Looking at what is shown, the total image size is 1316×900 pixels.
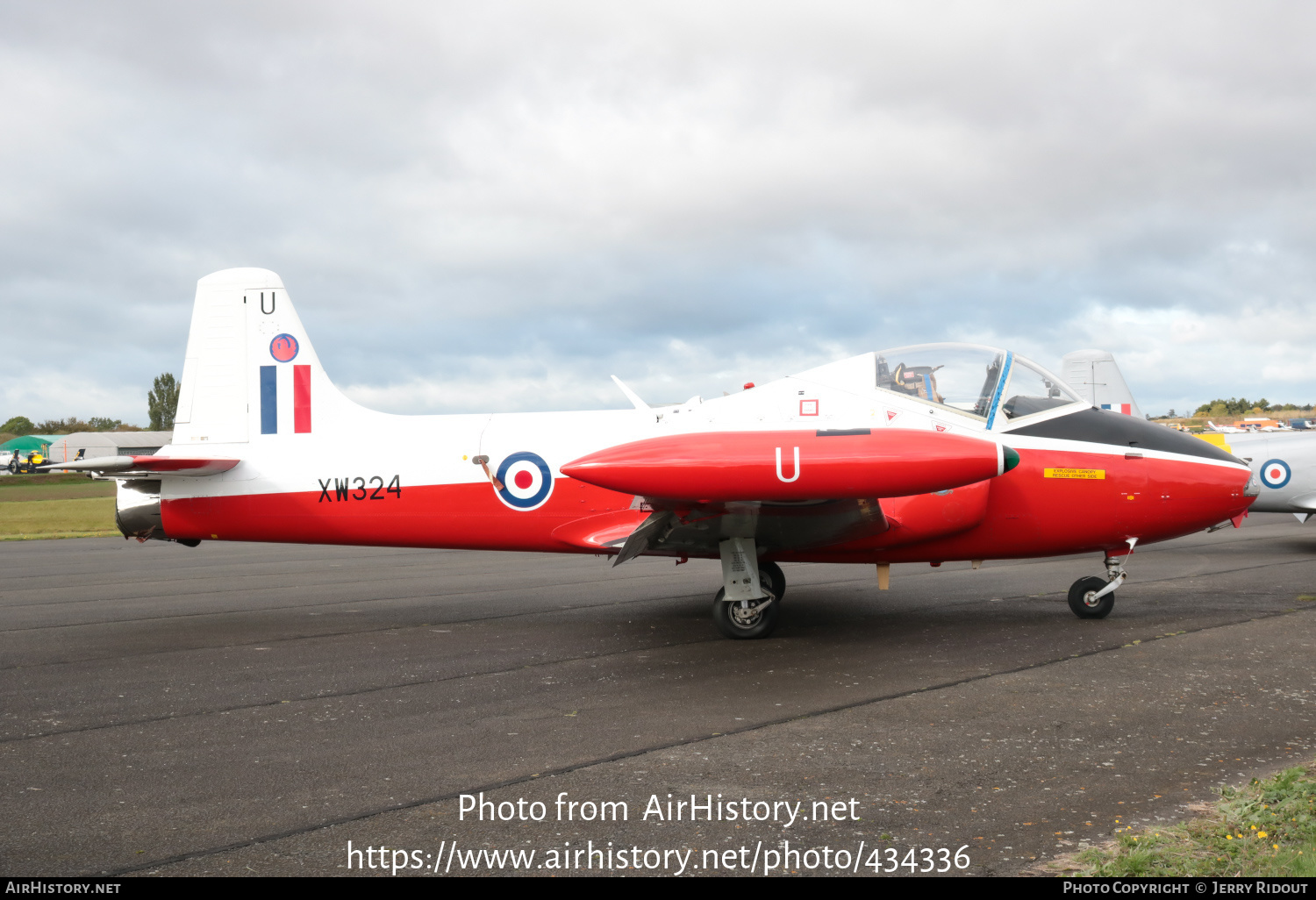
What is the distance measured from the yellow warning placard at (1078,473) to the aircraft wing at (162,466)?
25.4 feet

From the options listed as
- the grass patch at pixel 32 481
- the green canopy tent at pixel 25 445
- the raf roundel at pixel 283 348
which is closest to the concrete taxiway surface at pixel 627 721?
the raf roundel at pixel 283 348

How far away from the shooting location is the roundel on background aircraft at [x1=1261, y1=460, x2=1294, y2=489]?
1520cm

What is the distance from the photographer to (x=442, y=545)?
885 centimetres

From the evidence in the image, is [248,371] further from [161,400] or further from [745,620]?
[161,400]

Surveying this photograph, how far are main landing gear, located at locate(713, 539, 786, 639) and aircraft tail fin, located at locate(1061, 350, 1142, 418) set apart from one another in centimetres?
1778

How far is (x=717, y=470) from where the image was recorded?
21.5 feet

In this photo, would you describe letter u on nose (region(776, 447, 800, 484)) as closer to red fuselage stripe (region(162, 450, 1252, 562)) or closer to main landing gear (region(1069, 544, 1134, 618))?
red fuselage stripe (region(162, 450, 1252, 562))

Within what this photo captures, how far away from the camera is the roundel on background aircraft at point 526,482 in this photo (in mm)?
8633

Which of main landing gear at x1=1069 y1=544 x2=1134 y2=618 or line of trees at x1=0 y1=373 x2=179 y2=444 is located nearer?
main landing gear at x1=1069 y1=544 x2=1134 y2=618

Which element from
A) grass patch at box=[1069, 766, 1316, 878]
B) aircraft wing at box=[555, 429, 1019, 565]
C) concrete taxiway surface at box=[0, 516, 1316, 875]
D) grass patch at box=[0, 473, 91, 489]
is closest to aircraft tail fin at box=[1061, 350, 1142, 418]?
concrete taxiway surface at box=[0, 516, 1316, 875]

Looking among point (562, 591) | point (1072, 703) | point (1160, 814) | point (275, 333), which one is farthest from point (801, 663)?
point (275, 333)

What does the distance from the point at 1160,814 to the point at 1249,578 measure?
9414 millimetres

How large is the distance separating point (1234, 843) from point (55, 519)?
33717 millimetres

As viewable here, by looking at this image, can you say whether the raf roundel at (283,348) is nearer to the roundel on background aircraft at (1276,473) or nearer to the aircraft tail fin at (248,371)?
the aircraft tail fin at (248,371)
